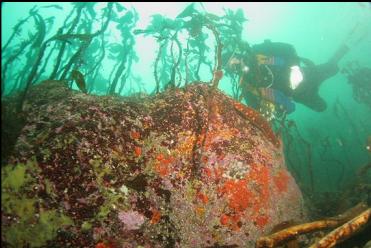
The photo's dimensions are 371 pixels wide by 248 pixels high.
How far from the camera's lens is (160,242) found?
303 centimetres

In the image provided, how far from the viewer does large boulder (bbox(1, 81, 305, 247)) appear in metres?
2.66

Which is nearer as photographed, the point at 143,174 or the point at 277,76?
the point at 143,174

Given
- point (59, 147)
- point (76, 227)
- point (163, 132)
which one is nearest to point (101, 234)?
point (76, 227)

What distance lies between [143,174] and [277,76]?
404 inches

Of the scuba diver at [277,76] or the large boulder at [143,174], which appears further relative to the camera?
the scuba diver at [277,76]

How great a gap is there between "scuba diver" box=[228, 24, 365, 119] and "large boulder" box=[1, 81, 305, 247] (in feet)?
10.4

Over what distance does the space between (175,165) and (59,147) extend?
4.03 feet

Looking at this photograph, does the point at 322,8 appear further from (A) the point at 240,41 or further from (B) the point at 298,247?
(B) the point at 298,247

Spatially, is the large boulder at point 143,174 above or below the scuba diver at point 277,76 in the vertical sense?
below

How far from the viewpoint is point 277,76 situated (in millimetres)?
12297

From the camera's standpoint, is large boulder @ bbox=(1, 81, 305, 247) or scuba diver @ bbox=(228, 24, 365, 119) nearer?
large boulder @ bbox=(1, 81, 305, 247)

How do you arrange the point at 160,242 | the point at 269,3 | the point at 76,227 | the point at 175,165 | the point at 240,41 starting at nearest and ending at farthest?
the point at 76,227, the point at 160,242, the point at 175,165, the point at 240,41, the point at 269,3

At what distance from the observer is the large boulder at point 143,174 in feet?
8.71

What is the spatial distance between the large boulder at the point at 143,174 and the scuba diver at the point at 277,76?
10.4ft
